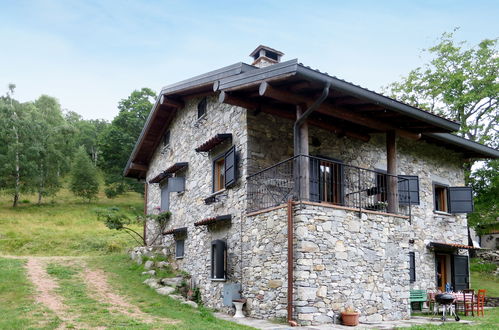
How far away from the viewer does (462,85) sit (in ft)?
74.3

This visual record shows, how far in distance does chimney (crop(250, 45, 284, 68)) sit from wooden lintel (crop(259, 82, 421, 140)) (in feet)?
12.9

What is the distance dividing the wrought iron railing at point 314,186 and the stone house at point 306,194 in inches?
→ 1.4

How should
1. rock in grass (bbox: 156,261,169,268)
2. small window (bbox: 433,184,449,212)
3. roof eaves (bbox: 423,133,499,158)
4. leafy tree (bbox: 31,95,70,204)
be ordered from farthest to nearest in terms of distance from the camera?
leafy tree (bbox: 31,95,70,204) → small window (bbox: 433,184,449,212) → rock in grass (bbox: 156,261,169,268) → roof eaves (bbox: 423,133,499,158)

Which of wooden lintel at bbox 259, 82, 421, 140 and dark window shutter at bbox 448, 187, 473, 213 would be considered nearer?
wooden lintel at bbox 259, 82, 421, 140

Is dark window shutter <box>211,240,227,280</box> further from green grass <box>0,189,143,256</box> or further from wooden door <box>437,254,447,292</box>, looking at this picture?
green grass <box>0,189,143,256</box>

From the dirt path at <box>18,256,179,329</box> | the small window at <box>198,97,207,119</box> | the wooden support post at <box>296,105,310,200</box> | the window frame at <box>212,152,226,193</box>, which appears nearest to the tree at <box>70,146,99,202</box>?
the dirt path at <box>18,256,179,329</box>

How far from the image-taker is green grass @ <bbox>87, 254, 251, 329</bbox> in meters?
9.27

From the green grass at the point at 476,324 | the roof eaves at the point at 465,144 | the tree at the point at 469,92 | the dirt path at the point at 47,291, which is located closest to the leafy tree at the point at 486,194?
the tree at the point at 469,92

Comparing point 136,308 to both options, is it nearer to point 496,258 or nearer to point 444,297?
point 444,297

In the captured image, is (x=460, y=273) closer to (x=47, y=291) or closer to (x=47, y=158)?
(x=47, y=291)

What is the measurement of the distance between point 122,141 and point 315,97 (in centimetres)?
3063

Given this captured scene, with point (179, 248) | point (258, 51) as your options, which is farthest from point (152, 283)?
point (258, 51)

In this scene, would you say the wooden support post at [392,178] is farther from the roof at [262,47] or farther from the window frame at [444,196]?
the window frame at [444,196]

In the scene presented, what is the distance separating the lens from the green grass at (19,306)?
8727mm
